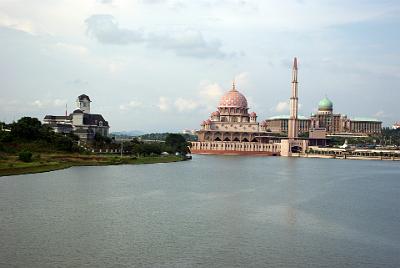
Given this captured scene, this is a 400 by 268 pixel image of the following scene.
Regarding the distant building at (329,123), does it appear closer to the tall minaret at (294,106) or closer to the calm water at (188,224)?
the tall minaret at (294,106)

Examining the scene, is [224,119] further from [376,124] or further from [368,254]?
[368,254]

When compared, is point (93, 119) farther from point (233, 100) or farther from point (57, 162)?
point (233, 100)

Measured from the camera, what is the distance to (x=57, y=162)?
60.3 m

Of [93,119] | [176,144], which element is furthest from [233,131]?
[93,119]

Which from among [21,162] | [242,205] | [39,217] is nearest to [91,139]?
[21,162]

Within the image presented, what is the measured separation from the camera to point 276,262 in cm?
2295

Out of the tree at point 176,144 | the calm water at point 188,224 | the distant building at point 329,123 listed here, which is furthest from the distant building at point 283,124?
the calm water at point 188,224

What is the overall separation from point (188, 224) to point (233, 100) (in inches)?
4466

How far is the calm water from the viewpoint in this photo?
23.2 meters

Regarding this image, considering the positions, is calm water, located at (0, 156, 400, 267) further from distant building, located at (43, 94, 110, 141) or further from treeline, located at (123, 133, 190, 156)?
distant building, located at (43, 94, 110, 141)

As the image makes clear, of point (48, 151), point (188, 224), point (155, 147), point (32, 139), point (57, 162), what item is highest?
point (32, 139)

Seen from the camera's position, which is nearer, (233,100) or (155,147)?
(155,147)

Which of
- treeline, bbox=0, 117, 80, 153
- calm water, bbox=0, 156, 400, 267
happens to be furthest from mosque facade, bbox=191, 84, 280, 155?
calm water, bbox=0, 156, 400, 267

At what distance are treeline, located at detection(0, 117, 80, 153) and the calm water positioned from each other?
18863 mm
